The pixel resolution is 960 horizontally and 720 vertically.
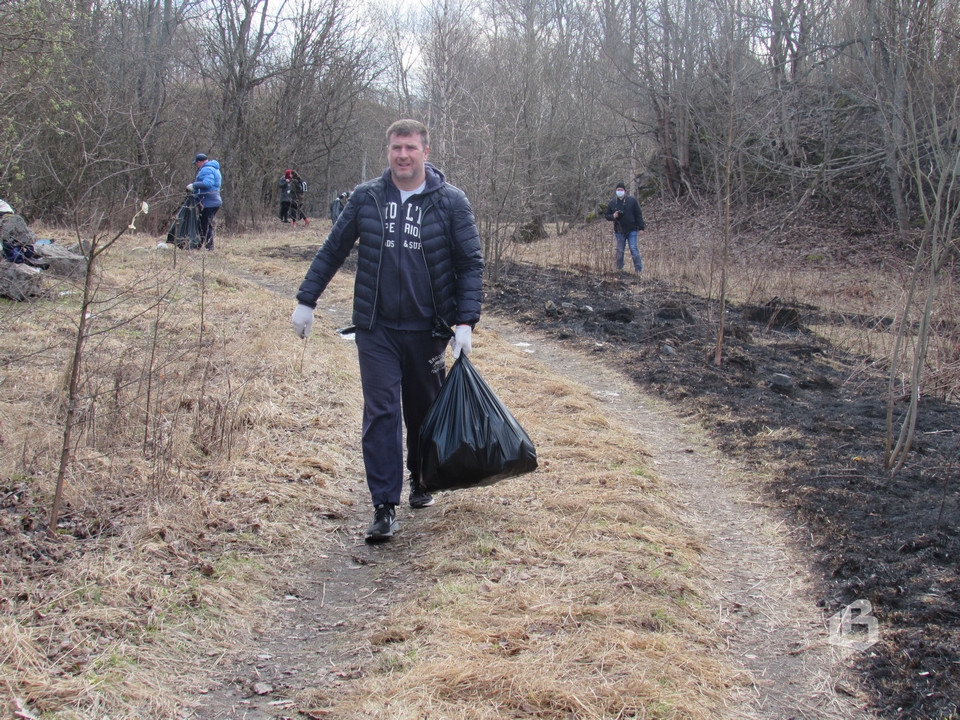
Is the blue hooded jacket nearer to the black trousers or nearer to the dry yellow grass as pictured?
the black trousers

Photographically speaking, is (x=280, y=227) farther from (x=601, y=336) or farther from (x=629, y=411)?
(x=629, y=411)

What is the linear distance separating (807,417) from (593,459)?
2.26m

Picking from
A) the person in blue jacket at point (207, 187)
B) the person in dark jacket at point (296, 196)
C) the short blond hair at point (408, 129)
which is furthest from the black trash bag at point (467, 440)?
the person in dark jacket at point (296, 196)

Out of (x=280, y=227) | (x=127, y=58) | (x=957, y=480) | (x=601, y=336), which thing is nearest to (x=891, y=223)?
Answer: (x=601, y=336)

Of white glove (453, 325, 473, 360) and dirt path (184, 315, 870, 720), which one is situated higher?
white glove (453, 325, 473, 360)

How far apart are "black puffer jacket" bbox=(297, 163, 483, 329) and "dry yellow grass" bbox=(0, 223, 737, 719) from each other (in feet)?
3.44

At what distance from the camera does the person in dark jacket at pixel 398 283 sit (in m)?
3.90

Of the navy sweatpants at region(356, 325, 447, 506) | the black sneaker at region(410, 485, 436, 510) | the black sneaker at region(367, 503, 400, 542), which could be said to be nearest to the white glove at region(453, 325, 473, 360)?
the navy sweatpants at region(356, 325, 447, 506)

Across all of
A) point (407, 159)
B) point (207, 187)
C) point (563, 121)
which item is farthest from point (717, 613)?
point (563, 121)

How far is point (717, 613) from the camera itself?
11.3 feet

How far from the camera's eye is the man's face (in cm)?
382

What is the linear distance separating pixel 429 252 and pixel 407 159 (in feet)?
1.44

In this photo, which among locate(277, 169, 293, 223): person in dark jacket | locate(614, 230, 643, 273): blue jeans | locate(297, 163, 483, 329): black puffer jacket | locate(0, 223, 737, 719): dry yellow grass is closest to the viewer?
locate(0, 223, 737, 719): dry yellow grass

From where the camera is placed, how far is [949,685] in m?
2.78
